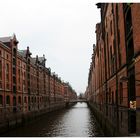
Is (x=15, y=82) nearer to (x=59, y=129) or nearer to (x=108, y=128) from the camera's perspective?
(x=59, y=129)

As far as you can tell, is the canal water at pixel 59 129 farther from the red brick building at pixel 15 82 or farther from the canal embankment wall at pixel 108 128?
the red brick building at pixel 15 82

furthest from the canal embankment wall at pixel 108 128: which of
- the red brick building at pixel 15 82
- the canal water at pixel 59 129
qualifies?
the red brick building at pixel 15 82

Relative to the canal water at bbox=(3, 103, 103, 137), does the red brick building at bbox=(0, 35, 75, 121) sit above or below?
above

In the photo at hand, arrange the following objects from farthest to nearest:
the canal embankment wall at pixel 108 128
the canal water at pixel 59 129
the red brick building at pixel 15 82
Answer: the red brick building at pixel 15 82 < the canal water at pixel 59 129 < the canal embankment wall at pixel 108 128

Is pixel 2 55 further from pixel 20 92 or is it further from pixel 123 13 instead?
pixel 123 13

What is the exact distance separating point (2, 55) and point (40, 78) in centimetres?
3327

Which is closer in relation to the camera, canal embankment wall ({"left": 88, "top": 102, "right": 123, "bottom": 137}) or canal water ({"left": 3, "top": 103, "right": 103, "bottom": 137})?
canal embankment wall ({"left": 88, "top": 102, "right": 123, "bottom": 137})

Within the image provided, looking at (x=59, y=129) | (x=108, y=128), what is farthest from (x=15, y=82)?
(x=108, y=128)

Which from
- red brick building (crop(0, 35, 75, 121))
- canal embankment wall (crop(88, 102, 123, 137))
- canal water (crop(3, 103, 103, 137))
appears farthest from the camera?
red brick building (crop(0, 35, 75, 121))

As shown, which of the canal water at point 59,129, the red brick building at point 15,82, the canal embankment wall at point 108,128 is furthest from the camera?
the red brick building at point 15,82

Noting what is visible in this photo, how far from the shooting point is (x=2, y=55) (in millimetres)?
38469

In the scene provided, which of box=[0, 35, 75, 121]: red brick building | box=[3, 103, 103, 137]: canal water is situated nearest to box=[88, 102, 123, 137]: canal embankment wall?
box=[3, 103, 103, 137]: canal water

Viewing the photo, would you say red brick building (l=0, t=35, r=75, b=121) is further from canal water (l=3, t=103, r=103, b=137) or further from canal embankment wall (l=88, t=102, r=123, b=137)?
canal embankment wall (l=88, t=102, r=123, b=137)

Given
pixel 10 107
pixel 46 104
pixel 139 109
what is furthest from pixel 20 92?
pixel 139 109
